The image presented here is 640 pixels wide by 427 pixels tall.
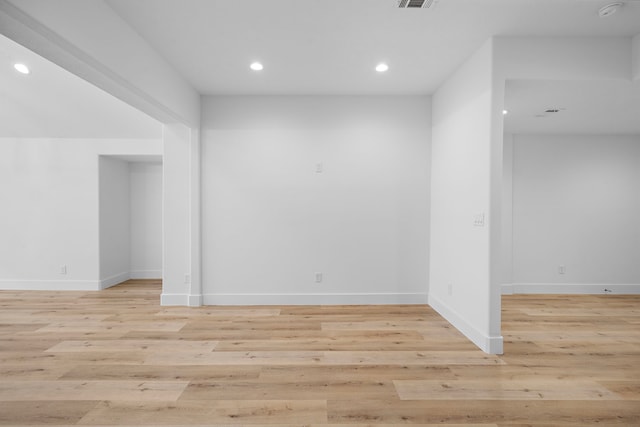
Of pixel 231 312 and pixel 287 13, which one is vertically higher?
pixel 287 13

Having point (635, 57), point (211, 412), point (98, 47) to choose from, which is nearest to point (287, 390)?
point (211, 412)

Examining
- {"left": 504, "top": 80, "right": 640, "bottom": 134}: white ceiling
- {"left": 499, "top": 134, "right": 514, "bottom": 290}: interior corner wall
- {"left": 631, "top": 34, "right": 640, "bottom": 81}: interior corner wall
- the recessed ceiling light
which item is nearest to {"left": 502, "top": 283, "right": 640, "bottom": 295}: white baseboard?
{"left": 499, "top": 134, "right": 514, "bottom": 290}: interior corner wall

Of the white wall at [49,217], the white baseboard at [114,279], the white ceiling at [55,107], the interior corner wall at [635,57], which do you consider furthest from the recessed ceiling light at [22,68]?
the interior corner wall at [635,57]

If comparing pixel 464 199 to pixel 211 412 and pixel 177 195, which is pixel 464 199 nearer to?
pixel 211 412

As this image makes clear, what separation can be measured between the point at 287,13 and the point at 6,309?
4.85m

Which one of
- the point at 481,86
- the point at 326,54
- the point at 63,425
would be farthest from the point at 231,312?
the point at 481,86

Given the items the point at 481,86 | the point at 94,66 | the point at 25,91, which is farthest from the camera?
the point at 25,91

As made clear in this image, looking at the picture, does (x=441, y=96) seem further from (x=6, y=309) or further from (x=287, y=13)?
(x=6, y=309)

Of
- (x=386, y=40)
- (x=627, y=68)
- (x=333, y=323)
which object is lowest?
(x=333, y=323)

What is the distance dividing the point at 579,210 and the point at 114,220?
7453mm

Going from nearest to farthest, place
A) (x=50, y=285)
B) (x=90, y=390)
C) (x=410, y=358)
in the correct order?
(x=90, y=390), (x=410, y=358), (x=50, y=285)

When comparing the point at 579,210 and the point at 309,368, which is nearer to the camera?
the point at 309,368

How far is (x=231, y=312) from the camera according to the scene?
3945 millimetres

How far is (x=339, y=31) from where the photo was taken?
273 cm
